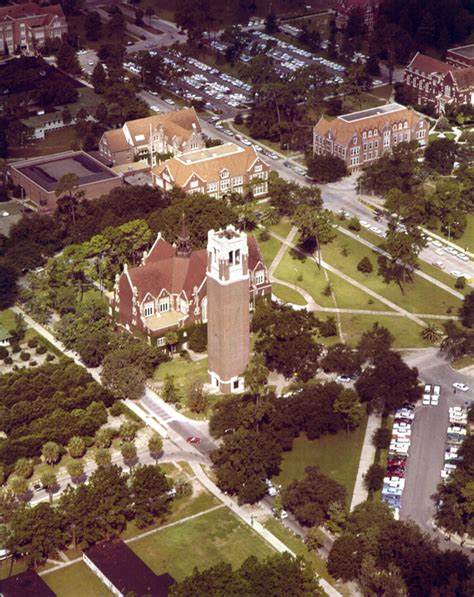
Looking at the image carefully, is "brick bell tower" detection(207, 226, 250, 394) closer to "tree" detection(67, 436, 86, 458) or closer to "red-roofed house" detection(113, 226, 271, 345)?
"red-roofed house" detection(113, 226, 271, 345)

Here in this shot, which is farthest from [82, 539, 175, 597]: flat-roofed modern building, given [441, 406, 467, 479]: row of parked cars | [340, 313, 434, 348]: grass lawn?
[340, 313, 434, 348]: grass lawn

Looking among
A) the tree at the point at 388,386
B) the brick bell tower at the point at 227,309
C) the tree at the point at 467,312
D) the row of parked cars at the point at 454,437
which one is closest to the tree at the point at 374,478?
the row of parked cars at the point at 454,437

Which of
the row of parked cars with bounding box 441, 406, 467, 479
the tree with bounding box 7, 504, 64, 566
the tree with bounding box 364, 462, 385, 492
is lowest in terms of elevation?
the row of parked cars with bounding box 441, 406, 467, 479

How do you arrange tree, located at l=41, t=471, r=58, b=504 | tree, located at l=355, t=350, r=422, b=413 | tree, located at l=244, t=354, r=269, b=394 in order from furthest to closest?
tree, located at l=355, t=350, r=422, b=413 < tree, located at l=244, t=354, r=269, b=394 < tree, located at l=41, t=471, r=58, b=504

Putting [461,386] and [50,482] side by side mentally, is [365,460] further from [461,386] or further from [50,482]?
[50,482]

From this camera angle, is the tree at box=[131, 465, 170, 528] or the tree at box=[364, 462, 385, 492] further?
the tree at box=[364, 462, 385, 492]

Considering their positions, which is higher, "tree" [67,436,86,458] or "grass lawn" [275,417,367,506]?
"tree" [67,436,86,458]
